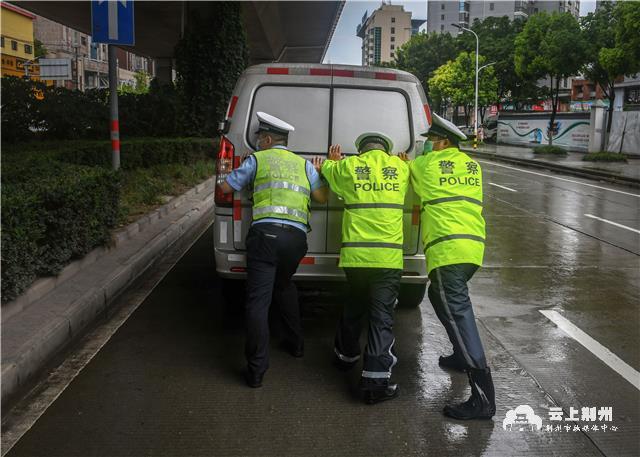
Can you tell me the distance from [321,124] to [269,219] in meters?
1.08

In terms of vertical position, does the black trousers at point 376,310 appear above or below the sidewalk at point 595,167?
below

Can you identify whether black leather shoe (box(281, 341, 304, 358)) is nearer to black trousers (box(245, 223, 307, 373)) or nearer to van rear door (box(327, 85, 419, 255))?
black trousers (box(245, 223, 307, 373))

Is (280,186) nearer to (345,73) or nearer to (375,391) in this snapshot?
(345,73)

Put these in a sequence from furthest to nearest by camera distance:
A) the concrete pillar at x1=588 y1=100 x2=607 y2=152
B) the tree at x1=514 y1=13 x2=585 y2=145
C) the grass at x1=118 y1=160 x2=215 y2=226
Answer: the tree at x1=514 y1=13 x2=585 y2=145 → the concrete pillar at x1=588 y1=100 x2=607 y2=152 → the grass at x1=118 y1=160 x2=215 y2=226

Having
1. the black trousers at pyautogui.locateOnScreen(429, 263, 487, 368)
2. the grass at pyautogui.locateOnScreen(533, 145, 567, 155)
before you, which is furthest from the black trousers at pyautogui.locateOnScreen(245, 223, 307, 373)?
the grass at pyautogui.locateOnScreen(533, 145, 567, 155)

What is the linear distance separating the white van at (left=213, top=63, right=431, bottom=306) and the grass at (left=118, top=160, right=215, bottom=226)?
3.94 metres

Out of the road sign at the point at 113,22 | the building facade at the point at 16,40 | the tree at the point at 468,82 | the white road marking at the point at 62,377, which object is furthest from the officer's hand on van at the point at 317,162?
the building facade at the point at 16,40

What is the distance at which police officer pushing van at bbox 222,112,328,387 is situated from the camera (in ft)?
14.5

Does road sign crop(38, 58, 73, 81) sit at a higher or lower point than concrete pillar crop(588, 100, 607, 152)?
higher

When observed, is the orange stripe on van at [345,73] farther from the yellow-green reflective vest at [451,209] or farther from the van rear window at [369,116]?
the yellow-green reflective vest at [451,209]

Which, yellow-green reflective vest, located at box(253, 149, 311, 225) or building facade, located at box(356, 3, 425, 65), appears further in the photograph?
building facade, located at box(356, 3, 425, 65)

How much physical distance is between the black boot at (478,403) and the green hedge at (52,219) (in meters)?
3.53

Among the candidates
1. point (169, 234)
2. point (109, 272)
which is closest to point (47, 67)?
point (169, 234)

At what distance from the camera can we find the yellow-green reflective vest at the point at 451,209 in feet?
13.7
